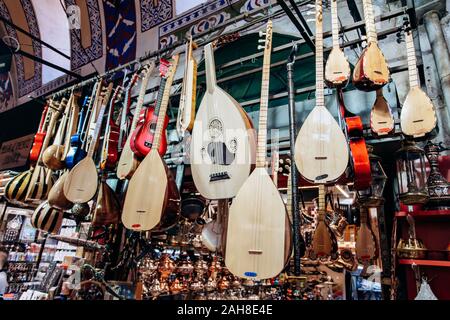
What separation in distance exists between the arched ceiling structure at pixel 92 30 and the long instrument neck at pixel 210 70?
5.07 feet

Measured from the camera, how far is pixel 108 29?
13.4ft

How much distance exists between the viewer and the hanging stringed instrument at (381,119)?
1332mm

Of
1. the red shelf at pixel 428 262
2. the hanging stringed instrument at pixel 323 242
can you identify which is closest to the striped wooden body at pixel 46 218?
the hanging stringed instrument at pixel 323 242

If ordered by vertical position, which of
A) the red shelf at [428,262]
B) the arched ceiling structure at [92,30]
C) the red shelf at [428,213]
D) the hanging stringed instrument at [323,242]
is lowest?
the red shelf at [428,262]

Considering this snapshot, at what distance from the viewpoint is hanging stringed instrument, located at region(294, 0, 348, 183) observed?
1.12 metres

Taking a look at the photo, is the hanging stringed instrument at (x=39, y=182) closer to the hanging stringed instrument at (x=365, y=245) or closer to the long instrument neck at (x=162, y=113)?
the long instrument neck at (x=162, y=113)

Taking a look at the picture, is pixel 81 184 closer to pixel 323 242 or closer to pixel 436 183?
pixel 323 242

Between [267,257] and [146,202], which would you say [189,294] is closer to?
[146,202]

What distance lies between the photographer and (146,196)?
151 cm

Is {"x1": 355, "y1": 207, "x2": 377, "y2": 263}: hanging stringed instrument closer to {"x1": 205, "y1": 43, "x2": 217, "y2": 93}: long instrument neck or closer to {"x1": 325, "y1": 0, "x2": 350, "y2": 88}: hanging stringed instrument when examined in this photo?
{"x1": 325, "y1": 0, "x2": 350, "y2": 88}: hanging stringed instrument

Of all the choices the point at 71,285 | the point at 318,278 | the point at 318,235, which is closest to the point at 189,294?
the point at 318,278

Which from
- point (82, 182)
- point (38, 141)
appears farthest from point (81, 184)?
point (38, 141)

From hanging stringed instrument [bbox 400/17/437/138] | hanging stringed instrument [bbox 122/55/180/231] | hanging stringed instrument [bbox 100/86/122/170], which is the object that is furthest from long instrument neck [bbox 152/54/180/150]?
hanging stringed instrument [bbox 400/17/437/138]

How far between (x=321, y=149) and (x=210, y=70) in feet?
2.57
